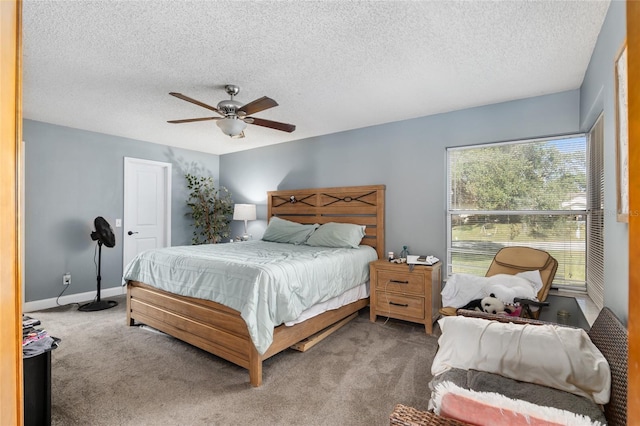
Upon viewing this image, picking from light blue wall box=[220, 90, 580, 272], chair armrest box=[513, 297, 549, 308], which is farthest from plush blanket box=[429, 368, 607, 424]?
light blue wall box=[220, 90, 580, 272]

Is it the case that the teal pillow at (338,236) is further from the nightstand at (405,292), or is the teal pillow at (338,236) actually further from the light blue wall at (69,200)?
the light blue wall at (69,200)

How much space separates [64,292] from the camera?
167 inches

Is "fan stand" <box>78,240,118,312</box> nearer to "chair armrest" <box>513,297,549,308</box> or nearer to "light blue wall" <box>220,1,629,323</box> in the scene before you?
"light blue wall" <box>220,1,629,323</box>

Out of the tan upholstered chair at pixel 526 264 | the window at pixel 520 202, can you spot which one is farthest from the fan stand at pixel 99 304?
the window at pixel 520 202

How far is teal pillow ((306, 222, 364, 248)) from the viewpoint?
12.8 ft

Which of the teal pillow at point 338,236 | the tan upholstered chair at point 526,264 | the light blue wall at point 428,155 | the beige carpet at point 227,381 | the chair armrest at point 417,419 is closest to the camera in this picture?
the chair armrest at point 417,419

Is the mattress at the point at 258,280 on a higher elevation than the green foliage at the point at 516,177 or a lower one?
lower

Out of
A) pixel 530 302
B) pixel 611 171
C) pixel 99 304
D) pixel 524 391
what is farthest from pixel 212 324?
pixel 611 171

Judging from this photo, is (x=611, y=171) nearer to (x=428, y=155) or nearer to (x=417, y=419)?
(x=417, y=419)

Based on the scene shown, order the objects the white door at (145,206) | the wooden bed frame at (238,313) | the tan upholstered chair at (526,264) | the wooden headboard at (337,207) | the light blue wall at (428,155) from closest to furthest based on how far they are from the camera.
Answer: the light blue wall at (428,155) → the wooden bed frame at (238,313) → the tan upholstered chair at (526,264) → the wooden headboard at (337,207) → the white door at (145,206)

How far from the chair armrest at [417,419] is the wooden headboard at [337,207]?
314cm

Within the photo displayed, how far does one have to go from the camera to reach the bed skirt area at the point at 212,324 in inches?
93.7

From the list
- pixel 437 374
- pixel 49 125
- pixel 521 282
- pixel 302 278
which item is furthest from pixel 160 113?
pixel 521 282

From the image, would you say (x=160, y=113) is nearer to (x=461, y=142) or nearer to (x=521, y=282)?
(x=461, y=142)
